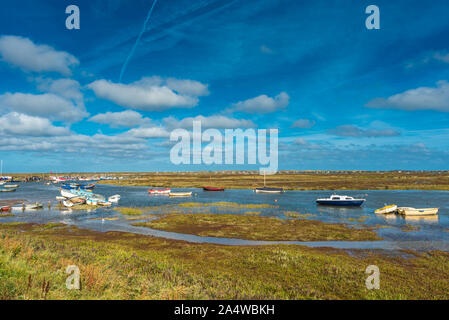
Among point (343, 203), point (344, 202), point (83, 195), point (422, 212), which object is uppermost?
point (83, 195)

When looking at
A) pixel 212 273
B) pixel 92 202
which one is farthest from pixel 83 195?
pixel 212 273

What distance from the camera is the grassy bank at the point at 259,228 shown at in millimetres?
29609

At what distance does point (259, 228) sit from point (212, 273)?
18.1m

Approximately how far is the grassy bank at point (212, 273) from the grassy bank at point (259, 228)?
5.89 metres

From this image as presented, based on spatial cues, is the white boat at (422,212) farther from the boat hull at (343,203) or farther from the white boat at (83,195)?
the white boat at (83,195)

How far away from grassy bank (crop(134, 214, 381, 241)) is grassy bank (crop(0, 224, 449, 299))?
5895 mm

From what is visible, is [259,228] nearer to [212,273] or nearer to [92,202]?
[212,273]

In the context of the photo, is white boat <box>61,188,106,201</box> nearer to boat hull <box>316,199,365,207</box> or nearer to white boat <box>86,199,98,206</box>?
white boat <box>86,199,98,206</box>

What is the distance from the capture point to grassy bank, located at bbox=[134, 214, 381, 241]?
29609mm

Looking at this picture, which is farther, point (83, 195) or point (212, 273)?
point (83, 195)

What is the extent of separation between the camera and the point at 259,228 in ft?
111
